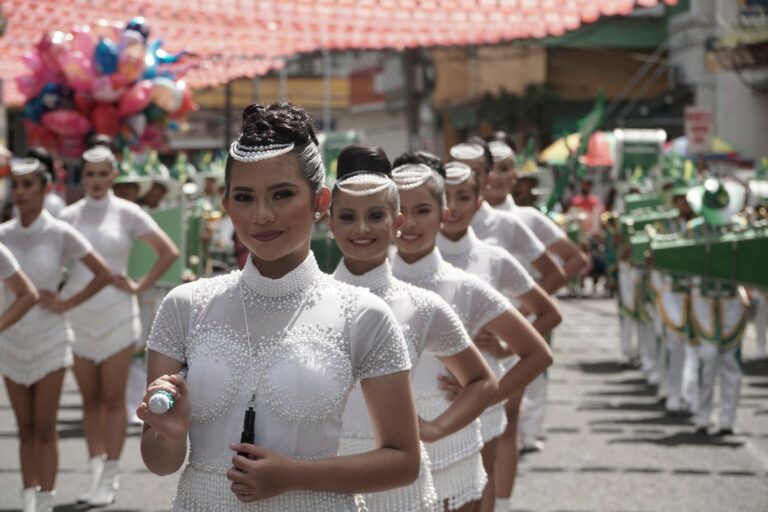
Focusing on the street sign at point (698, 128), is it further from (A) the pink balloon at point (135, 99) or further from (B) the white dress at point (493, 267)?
(B) the white dress at point (493, 267)

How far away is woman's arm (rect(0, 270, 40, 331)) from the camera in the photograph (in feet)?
23.9

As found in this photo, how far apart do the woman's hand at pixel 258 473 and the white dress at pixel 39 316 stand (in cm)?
490

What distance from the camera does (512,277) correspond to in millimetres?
6336

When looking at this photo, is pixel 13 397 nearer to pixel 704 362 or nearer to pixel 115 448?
pixel 115 448

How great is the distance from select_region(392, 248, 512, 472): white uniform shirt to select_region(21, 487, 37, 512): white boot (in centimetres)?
302

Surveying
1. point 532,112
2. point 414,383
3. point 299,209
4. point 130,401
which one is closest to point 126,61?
point 130,401

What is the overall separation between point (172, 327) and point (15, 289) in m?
4.14

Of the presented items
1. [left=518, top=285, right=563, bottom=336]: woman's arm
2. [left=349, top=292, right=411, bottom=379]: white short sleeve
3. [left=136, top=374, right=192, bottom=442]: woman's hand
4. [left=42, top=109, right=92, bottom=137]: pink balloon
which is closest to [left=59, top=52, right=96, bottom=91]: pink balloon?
[left=42, top=109, right=92, bottom=137]: pink balloon

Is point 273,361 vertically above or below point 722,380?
above

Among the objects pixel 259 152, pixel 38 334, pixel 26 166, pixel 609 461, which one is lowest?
pixel 609 461

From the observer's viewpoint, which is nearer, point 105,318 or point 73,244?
point 73,244

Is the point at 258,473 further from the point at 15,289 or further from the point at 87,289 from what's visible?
the point at 87,289

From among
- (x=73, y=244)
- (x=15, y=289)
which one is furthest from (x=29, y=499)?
(x=73, y=244)

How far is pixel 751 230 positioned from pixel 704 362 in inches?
56.1
